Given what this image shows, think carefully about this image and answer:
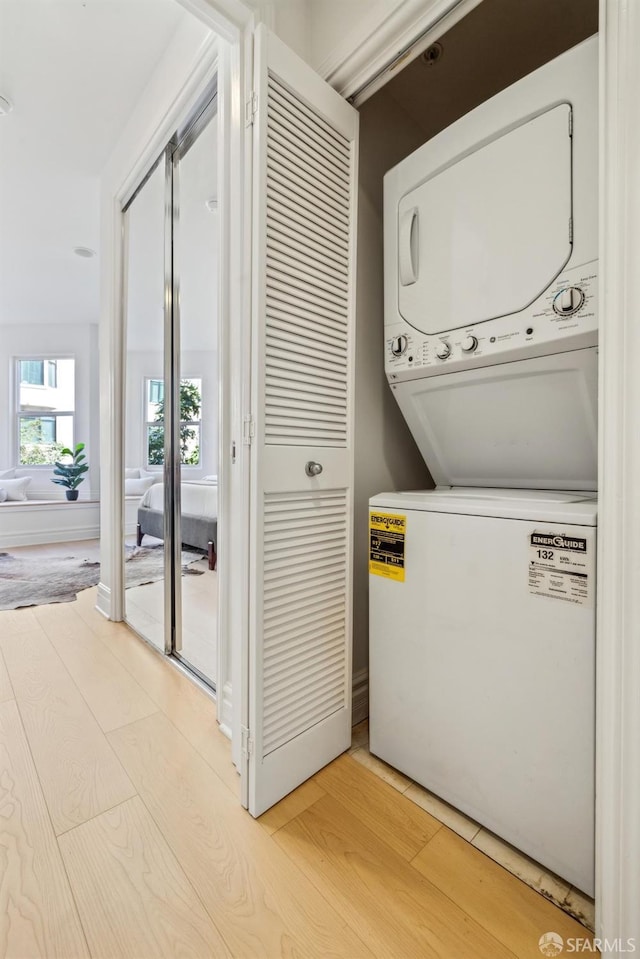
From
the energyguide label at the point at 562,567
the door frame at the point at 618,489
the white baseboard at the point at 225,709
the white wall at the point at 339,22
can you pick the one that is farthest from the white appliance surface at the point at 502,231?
the white baseboard at the point at 225,709

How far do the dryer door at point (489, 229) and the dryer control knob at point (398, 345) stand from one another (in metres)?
0.06

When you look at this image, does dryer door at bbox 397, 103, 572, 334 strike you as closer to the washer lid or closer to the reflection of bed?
the washer lid

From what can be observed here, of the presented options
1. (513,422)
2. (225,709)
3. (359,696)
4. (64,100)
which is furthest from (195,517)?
(64,100)

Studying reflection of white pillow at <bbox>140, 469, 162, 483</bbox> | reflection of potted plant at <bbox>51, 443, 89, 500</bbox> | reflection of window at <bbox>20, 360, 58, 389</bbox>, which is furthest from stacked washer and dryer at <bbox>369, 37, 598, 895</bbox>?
reflection of window at <bbox>20, 360, 58, 389</bbox>

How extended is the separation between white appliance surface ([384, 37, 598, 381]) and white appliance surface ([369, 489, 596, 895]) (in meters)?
0.41

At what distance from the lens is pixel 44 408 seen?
5609 millimetres

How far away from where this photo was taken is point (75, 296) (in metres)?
4.70

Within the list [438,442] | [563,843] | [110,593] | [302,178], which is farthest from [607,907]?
[110,593]

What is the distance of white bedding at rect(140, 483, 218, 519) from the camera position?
2.27 metres

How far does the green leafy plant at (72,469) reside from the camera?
5.29 m

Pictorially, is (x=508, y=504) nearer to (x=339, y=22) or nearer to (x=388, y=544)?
(x=388, y=544)

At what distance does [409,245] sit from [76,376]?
18.3ft

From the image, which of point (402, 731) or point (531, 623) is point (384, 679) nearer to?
point (402, 731)

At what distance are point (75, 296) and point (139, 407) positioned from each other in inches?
118
